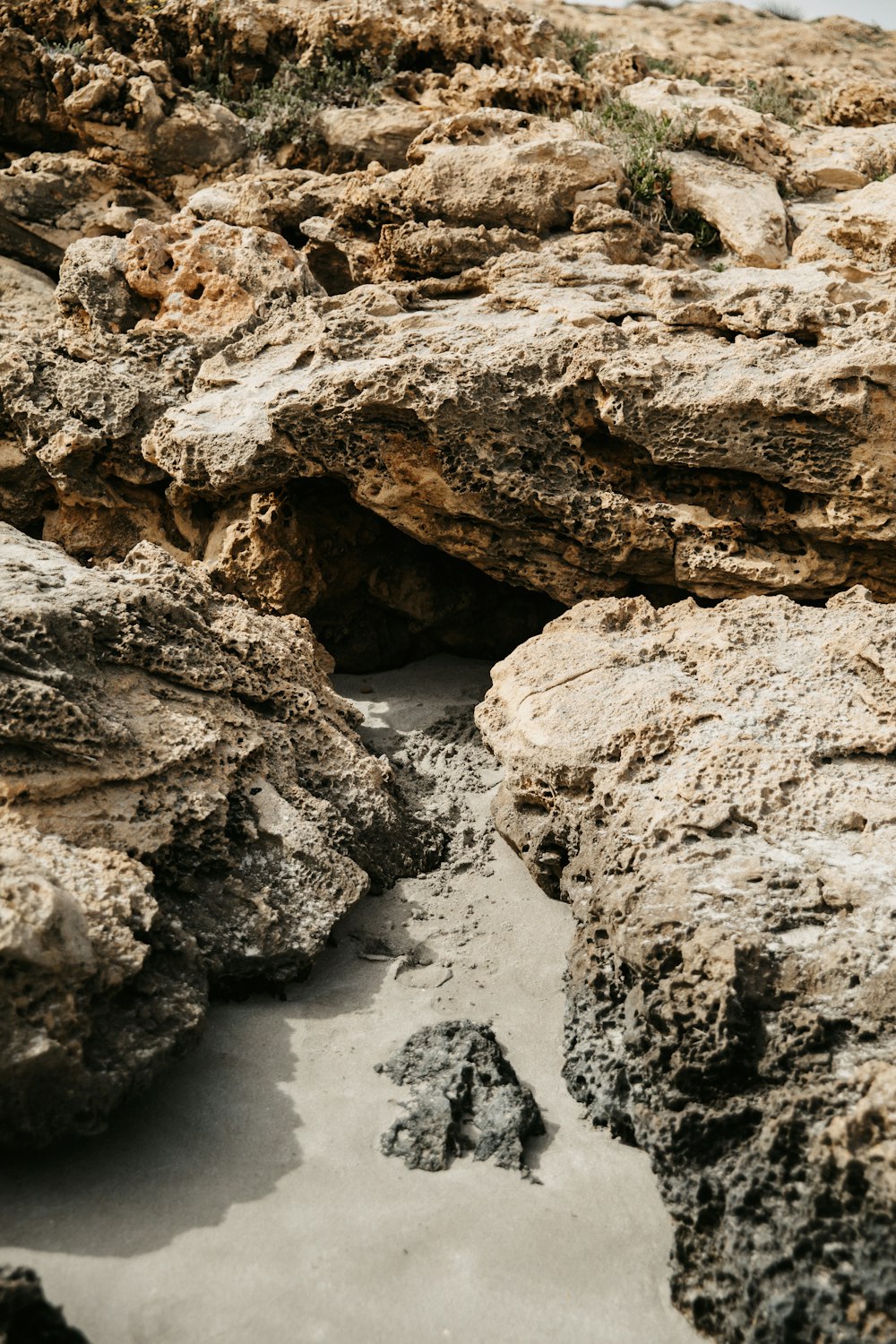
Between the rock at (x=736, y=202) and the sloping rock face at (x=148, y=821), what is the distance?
3483mm

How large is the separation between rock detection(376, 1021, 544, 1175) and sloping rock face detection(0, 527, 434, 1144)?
0.53 metres

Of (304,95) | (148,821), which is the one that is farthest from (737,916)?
(304,95)

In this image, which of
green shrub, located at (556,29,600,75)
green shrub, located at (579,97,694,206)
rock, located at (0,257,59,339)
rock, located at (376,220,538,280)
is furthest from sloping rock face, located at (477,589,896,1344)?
green shrub, located at (556,29,600,75)

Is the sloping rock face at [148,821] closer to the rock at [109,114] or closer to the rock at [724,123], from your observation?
the rock at [109,114]

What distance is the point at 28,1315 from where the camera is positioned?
6.32ft

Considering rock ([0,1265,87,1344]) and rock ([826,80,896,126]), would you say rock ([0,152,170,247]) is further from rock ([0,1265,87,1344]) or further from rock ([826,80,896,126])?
rock ([0,1265,87,1344])

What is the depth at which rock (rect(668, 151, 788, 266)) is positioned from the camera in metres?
5.52

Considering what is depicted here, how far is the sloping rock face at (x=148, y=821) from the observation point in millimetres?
2492

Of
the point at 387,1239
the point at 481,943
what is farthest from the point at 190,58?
the point at 387,1239

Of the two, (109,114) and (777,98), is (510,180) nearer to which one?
(109,114)

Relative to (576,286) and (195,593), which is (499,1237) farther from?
(576,286)

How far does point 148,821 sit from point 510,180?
4158mm

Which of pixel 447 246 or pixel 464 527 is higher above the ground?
pixel 447 246

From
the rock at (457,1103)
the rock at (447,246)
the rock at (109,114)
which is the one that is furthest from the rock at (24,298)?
the rock at (457,1103)
